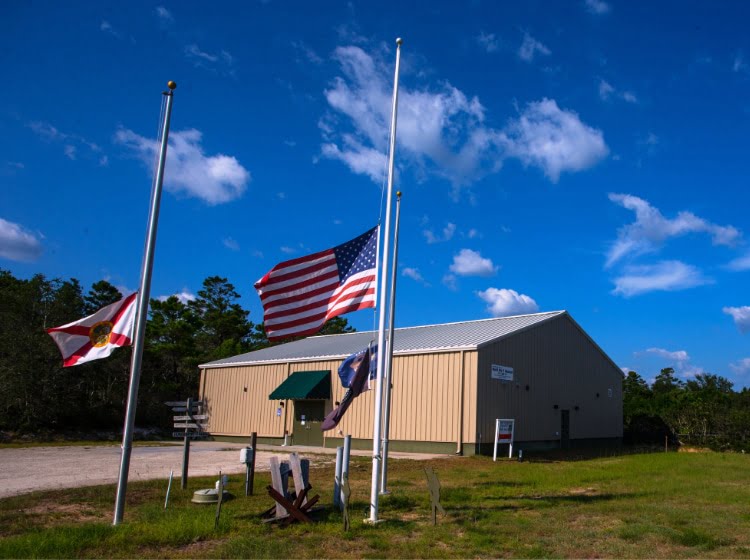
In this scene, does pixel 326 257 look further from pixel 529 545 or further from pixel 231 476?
pixel 231 476

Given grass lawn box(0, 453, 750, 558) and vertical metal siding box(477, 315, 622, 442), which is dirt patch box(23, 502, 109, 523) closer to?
grass lawn box(0, 453, 750, 558)

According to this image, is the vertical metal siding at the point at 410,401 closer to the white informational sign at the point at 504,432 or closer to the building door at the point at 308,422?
the building door at the point at 308,422

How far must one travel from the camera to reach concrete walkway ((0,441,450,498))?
13.8 m

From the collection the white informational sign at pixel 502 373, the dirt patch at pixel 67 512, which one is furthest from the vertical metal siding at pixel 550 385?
the dirt patch at pixel 67 512

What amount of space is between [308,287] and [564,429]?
21.4 meters

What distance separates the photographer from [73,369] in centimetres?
3403

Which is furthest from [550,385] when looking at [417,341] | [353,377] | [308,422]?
[353,377]

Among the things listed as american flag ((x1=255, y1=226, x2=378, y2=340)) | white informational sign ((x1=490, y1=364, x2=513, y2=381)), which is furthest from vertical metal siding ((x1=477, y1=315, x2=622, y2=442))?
american flag ((x1=255, y1=226, x2=378, y2=340))

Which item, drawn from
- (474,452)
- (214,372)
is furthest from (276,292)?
(214,372)

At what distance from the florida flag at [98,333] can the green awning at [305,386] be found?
18091 millimetres

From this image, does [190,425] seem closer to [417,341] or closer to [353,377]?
[353,377]

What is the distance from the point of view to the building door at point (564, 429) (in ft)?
92.7

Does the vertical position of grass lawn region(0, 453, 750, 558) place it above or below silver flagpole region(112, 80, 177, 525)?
below

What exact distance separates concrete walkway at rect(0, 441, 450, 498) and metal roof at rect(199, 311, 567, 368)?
442 cm
